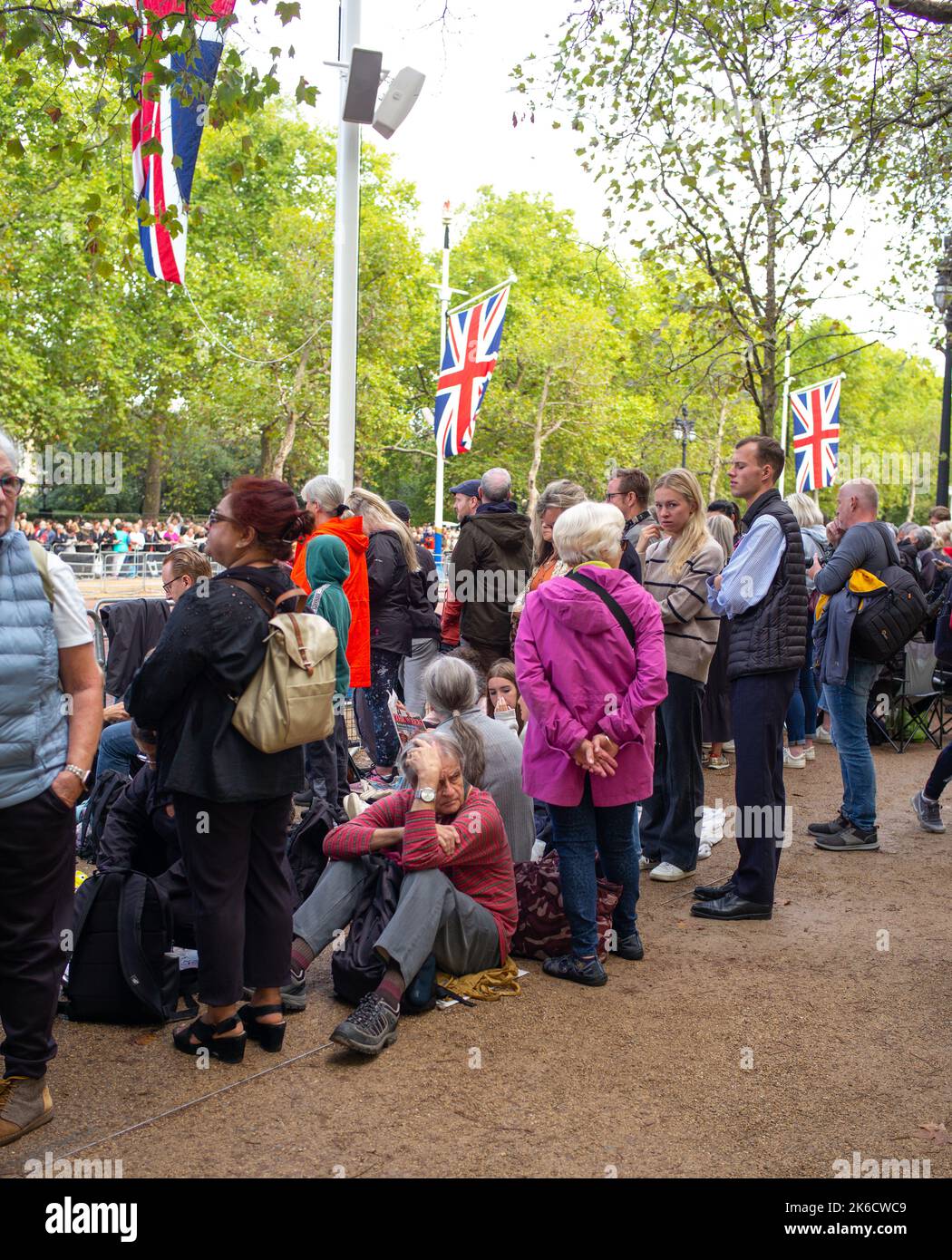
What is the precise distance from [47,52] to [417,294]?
43850 mm

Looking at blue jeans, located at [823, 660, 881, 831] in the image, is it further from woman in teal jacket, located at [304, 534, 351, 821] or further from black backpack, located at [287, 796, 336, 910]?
black backpack, located at [287, 796, 336, 910]

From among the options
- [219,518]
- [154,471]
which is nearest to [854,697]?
[219,518]

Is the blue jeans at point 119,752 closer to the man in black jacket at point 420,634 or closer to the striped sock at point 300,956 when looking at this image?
the striped sock at point 300,956

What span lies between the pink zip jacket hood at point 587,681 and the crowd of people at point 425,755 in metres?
0.01

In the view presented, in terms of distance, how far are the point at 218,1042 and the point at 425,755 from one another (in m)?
1.26

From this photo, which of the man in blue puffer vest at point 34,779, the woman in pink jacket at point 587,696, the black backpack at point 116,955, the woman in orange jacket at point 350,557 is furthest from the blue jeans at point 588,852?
the woman in orange jacket at point 350,557

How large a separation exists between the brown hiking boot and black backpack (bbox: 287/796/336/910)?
1835 mm

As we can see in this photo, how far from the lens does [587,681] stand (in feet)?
15.9

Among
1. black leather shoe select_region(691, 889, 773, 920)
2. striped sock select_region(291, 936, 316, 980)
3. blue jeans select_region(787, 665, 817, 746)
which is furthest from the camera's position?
blue jeans select_region(787, 665, 817, 746)

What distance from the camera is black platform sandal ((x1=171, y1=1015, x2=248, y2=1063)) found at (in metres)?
4.08

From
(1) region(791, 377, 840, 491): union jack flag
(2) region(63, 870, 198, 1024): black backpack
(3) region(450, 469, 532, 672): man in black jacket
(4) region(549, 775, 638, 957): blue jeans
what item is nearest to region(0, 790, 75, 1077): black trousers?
(2) region(63, 870, 198, 1024): black backpack

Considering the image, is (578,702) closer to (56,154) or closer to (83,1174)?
(83,1174)

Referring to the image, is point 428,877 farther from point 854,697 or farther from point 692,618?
point 854,697

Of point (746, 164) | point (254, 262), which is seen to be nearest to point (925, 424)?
point (254, 262)
